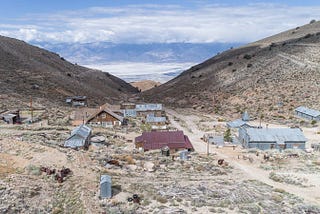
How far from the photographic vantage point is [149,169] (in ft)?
136

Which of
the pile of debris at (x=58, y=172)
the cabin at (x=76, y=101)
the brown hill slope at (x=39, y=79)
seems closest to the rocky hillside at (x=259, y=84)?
the brown hill slope at (x=39, y=79)

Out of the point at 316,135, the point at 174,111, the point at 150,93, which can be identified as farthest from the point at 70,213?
the point at 150,93

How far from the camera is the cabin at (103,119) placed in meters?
65.3

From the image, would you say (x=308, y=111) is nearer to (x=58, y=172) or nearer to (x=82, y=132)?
(x=82, y=132)

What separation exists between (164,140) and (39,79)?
5975 centimetres

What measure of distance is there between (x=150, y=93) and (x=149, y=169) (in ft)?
275

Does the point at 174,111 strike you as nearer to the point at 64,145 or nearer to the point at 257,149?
the point at 257,149

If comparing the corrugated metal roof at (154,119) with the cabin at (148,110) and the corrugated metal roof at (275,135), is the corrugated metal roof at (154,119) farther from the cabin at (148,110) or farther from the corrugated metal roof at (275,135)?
the corrugated metal roof at (275,135)

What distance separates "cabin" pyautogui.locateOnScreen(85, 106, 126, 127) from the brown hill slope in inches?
845

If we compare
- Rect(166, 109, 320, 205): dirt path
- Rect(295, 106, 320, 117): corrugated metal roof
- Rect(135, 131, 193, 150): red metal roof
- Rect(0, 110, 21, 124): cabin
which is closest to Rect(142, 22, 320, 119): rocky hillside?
Rect(295, 106, 320, 117): corrugated metal roof

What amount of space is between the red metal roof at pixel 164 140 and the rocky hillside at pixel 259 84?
110 feet

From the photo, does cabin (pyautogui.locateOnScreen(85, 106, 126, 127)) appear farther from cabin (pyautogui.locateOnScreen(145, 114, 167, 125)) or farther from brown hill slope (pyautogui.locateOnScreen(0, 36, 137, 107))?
brown hill slope (pyautogui.locateOnScreen(0, 36, 137, 107))

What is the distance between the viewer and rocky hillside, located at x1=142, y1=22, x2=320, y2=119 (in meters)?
86.1

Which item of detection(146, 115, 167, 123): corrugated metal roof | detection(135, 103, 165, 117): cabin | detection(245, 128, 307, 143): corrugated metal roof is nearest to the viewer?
detection(245, 128, 307, 143): corrugated metal roof
